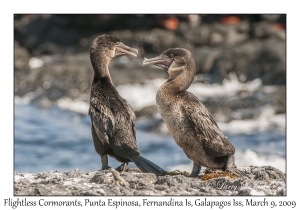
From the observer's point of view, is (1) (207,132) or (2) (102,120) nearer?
(1) (207,132)

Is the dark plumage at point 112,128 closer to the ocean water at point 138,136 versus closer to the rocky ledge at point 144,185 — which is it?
the rocky ledge at point 144,185

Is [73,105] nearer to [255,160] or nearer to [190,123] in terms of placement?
[255,160]

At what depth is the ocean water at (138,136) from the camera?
18181mm

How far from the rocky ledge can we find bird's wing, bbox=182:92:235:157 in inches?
14.1

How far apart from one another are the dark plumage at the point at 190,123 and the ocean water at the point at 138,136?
23.0 ft

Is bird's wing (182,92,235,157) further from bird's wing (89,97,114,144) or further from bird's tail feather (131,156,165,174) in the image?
bird's wing (89,97,114,144)

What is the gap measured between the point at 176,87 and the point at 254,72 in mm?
17581

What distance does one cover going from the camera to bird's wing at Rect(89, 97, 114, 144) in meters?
8.46

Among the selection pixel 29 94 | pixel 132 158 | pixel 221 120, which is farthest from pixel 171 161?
pixel 132 158

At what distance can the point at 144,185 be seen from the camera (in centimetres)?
774


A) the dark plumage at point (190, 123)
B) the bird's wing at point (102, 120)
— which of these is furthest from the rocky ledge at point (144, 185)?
the bird's wing at point (102, 120)

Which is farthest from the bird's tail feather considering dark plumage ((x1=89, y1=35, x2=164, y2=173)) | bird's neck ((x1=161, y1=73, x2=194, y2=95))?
bird's neck ((x1=161, y1=73, x2=194, y2=95))

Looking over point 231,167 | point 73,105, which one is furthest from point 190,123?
point 73,105

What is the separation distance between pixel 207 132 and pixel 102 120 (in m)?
1.50
